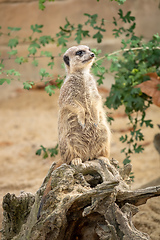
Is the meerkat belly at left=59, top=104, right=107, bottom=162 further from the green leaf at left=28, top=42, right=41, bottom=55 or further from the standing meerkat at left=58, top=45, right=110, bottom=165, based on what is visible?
the green leaf at left=28, top=42, right=41, bottom=55

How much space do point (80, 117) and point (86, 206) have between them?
500mm

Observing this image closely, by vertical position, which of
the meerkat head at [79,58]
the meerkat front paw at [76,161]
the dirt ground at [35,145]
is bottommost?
the dirt ground at [35,145]

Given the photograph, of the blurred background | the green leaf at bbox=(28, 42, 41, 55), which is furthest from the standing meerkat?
the blurred background

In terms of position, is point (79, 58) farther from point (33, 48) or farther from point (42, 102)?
point (42, 102)

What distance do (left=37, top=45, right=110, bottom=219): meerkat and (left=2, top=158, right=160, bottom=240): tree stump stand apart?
0.10 m

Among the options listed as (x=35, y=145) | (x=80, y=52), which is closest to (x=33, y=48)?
(x=80, y=52)

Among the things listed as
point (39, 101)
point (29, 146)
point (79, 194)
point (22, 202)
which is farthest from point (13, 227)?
point (39, 101)

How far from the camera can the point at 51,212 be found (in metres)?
1.70

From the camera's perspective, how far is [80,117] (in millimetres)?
1960

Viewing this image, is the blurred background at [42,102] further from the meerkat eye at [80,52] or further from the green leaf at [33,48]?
the meerkat eye at [80,52]

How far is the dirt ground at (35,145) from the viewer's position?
329 cm

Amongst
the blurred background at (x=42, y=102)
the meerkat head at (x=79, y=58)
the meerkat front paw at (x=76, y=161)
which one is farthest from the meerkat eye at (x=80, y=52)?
the blurred background at (x=42, y=102)

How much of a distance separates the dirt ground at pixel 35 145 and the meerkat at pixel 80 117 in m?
0.77

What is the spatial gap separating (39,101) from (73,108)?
423cm
